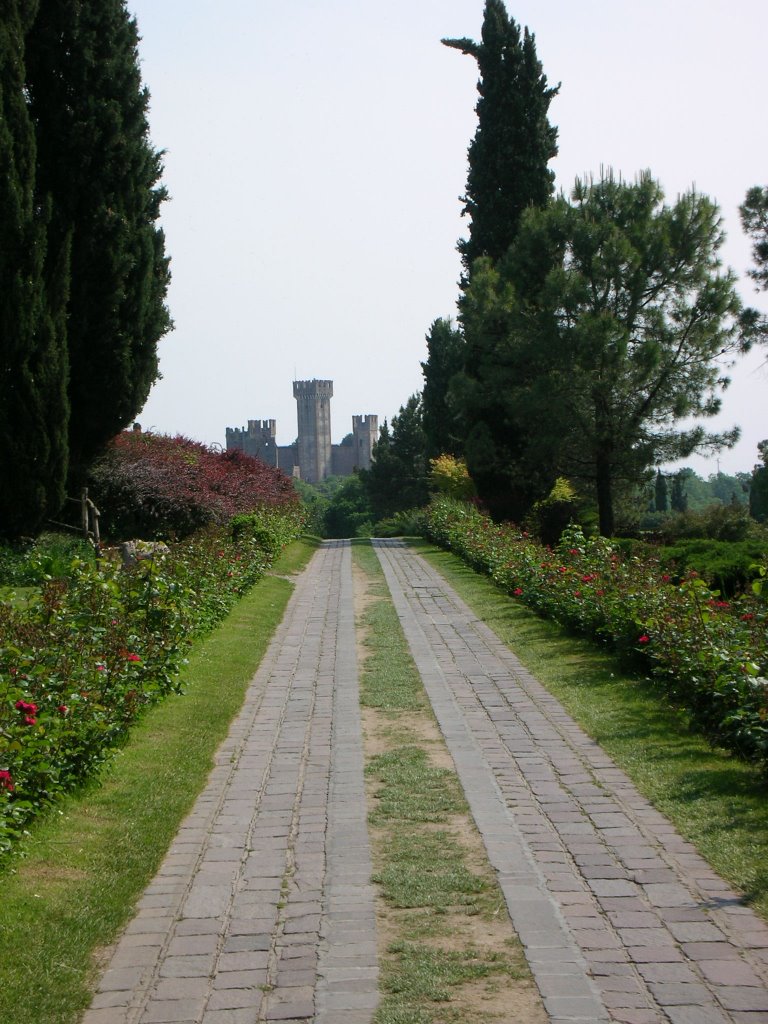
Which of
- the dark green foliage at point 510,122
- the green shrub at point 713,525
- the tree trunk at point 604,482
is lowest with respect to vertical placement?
the green shrub at point 713,525

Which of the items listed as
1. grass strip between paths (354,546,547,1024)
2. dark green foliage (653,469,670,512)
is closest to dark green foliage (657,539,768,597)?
grass strip between paths (354,546,547,1024)

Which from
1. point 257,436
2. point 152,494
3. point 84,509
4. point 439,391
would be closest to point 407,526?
point 439,391

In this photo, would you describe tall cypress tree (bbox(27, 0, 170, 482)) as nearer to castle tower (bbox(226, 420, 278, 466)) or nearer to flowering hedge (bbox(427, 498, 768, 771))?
flowering hedge (bbox(427, 498, 768, 771))

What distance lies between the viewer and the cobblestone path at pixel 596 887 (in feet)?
11.2

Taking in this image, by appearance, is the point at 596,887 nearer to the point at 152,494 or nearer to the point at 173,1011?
the point at 173,1011

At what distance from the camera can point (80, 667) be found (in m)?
6.11

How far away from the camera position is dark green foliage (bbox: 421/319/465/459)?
37.5 m

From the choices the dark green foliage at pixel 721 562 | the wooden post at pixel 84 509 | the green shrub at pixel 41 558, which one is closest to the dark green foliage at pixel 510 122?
the dark green foliage at pixel 721 562

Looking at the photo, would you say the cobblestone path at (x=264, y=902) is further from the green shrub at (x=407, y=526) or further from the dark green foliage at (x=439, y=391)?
the dark green foliage at (x=439, y=391)

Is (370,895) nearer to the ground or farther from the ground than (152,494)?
nearer to the ground

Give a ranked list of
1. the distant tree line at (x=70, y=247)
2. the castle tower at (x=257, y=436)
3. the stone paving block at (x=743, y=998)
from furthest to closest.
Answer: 1. the castle tower at (x=257, y=436)
2. the distant tree line at (x=70, y=247)
3. the stone paving block at (x=743, y=998)

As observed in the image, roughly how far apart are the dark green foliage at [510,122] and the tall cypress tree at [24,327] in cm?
1452

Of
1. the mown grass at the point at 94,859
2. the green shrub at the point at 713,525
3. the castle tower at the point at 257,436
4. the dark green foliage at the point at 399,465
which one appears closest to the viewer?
the mown grass at the point at 94,859

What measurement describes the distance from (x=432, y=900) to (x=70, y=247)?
12.8 m
